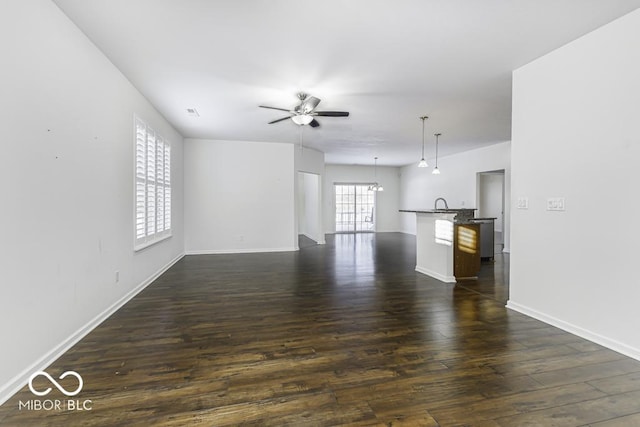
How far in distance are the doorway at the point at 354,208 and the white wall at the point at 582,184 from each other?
889 centimetres

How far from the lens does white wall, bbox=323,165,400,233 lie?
39.6ft

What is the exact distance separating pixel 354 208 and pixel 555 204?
9.47 metres

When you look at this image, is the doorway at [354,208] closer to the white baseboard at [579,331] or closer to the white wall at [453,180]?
the white wall at [453,180]

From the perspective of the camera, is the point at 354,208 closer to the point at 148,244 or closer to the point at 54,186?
the point at 148,244

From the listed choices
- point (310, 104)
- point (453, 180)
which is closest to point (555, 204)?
point (310, 104)

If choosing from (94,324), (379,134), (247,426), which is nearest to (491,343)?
(247,426)

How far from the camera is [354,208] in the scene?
12453mm

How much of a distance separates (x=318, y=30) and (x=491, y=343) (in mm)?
3074

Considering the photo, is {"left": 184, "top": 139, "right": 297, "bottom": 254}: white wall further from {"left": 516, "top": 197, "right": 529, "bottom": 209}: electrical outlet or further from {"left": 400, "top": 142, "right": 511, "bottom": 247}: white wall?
{"left": 516, "top": 197, "right": 529, "bottom": 209}: electrical outlet

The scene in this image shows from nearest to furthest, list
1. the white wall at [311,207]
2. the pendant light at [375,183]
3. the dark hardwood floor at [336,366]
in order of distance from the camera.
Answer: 1. the dark hardwood floor at [336,366]
2. the white wall at [311,207]
3. the pendant light at [375,183]

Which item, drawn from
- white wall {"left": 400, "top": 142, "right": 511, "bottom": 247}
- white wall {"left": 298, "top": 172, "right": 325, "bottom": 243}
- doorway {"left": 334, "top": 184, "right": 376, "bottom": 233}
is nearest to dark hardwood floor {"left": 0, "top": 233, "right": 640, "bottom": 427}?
white wall {"left": 400, "top": 142, "right": 511, "bottom": 247}

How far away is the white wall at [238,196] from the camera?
23.8 ft

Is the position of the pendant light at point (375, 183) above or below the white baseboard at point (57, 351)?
above

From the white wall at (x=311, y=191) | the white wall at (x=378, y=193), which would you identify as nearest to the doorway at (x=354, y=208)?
the white wall at (x=378, y=193)
